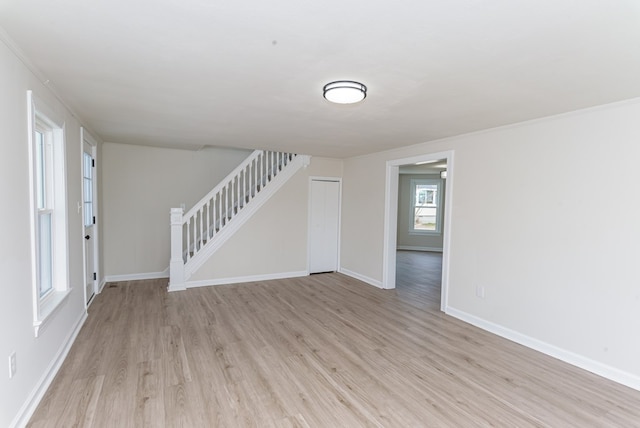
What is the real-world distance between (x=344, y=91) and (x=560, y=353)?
3120 mm

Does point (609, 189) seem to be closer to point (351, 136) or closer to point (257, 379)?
point (351, 136)

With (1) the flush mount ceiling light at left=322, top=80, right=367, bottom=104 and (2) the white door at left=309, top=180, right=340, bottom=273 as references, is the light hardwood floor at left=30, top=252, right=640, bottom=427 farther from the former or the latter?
(1) the flush mount ceiling light at left=322, top=80, right=367, bottom=104

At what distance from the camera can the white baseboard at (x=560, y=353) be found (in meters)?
2.65

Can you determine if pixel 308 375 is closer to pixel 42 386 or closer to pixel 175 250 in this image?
pixel 42 386

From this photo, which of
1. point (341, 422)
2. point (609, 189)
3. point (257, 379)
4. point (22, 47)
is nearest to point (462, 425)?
point (341, 422)

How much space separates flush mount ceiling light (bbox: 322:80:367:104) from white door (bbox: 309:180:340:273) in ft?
12.4

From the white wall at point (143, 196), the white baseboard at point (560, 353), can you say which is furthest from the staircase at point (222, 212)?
the white baseboard at point (560, 353)

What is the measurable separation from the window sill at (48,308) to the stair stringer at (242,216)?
2.24 metres

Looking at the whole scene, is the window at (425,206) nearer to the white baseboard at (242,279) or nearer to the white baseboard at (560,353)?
the white baseboard at (242,279)

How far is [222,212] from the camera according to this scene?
587cm

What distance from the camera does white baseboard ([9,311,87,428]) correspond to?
6.56 feet

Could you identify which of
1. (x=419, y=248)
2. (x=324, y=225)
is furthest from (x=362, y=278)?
(x=419, y=248)

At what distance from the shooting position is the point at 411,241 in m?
9.80

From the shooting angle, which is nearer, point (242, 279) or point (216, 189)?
point (216, 189)
